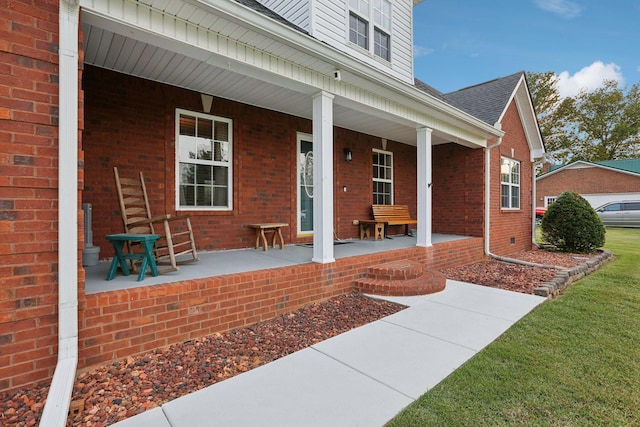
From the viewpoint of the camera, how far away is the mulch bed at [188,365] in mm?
2006

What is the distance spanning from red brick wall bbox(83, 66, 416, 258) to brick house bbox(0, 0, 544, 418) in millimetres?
23

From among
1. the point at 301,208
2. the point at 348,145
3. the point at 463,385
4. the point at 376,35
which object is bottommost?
the point at 463,385

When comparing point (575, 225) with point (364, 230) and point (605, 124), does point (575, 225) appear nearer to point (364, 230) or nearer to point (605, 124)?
point (364, 230)

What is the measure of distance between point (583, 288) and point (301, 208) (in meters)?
4.98

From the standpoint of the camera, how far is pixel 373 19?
6.23m

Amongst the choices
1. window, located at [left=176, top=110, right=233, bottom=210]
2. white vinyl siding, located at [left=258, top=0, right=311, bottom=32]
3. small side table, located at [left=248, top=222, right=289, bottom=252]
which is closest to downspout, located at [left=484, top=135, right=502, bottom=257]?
small side table, located at [left=248, top=222, right=289, bottom=252]

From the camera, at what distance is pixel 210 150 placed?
513cm

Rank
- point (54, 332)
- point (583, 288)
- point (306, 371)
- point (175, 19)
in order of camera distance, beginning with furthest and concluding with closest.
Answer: point (583, 288) < point (175, 19) < point (306, 371) < point (54, 332)

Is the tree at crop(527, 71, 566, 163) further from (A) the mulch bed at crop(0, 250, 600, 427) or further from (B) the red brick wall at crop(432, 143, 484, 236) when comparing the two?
(A) the mulch bed at crop(0, 250, 600, 427)

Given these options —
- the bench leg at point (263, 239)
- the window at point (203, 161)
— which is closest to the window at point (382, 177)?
the bench leg at point (263, 239)

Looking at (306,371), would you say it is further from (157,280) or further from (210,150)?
(210,150)

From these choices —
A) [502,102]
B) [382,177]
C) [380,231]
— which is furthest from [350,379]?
[502,102]

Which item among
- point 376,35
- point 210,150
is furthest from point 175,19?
point 376,35

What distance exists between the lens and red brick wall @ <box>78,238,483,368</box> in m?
2.50
